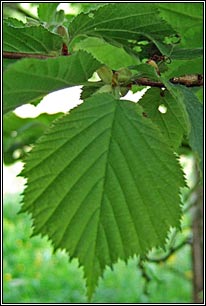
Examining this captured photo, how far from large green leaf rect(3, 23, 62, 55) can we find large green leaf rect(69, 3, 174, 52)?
1.4 inches

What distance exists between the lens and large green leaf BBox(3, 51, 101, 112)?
0.58 metres

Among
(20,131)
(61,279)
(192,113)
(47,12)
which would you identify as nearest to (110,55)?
(47,12)

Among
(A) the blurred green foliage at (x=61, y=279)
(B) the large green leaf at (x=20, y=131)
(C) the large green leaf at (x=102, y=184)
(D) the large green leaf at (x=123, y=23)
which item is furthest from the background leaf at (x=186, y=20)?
(A) the blurred green foliage at (x=61, y=279)

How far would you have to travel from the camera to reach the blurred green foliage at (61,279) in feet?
12.3

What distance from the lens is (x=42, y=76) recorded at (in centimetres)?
60

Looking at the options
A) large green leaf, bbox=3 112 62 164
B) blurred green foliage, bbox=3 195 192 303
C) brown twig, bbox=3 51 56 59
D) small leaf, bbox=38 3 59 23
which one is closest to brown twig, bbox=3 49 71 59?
brown twig, bbox=3 51 56 59

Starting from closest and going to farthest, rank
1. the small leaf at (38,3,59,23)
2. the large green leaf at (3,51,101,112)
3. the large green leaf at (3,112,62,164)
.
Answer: the large green leaf at (3,51,101,112) → the small leaf at (38,3,59,23) → the large green leaf at (3,112,62,164)

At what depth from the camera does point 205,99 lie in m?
0.66

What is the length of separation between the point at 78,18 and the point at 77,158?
0.52 feet

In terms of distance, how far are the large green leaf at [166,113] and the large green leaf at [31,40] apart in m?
0.14

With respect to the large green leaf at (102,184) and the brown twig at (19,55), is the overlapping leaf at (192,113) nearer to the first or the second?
the large green leaf at (102,184)

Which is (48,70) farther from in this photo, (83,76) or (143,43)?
(143,43)

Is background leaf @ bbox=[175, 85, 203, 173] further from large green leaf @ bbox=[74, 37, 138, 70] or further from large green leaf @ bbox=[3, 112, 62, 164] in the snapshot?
large green leaf @ bbox=[3, 112, 62, 164]

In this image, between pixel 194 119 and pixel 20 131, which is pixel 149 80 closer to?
pixel 194 119
